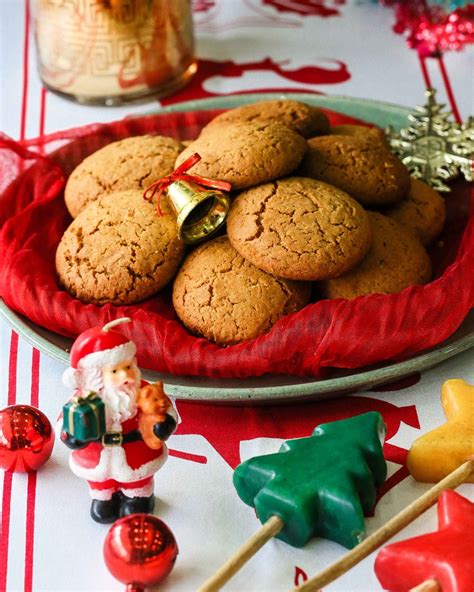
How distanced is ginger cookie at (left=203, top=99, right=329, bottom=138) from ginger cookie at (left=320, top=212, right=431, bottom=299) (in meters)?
0.16

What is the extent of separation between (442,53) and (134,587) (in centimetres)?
124

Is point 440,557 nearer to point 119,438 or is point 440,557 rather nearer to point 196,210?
point 119,438

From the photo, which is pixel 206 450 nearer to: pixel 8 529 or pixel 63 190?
pixel 8 529

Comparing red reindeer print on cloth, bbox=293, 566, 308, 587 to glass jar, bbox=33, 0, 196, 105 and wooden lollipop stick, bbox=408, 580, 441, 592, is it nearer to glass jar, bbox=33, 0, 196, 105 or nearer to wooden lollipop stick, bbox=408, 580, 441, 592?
wooden lollipop stick, bbox=408, 580, 441, 592

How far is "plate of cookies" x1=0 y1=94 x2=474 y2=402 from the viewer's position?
2.99 feet

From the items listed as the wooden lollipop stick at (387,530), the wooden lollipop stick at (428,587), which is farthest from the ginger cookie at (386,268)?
the wooden lollipop stick at (428,587)

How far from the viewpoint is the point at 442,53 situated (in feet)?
5.52

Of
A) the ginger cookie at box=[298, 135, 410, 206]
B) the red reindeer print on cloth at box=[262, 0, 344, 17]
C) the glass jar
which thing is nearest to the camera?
the ginger cookie at box=[298, 135, 410, 206]

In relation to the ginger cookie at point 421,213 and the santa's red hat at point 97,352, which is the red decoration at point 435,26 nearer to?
the ginger cookie at point 421,213

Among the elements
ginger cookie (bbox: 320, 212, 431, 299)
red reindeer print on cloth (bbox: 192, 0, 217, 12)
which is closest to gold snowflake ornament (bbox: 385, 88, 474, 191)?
ginger cookie (bbox: 320, 212, 431, 299)

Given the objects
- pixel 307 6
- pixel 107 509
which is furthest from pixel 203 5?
pixel 107 509

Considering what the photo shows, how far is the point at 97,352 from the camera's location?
72cm

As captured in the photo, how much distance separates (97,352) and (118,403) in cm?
5

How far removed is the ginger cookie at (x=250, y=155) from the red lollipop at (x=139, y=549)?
15.5 inches
